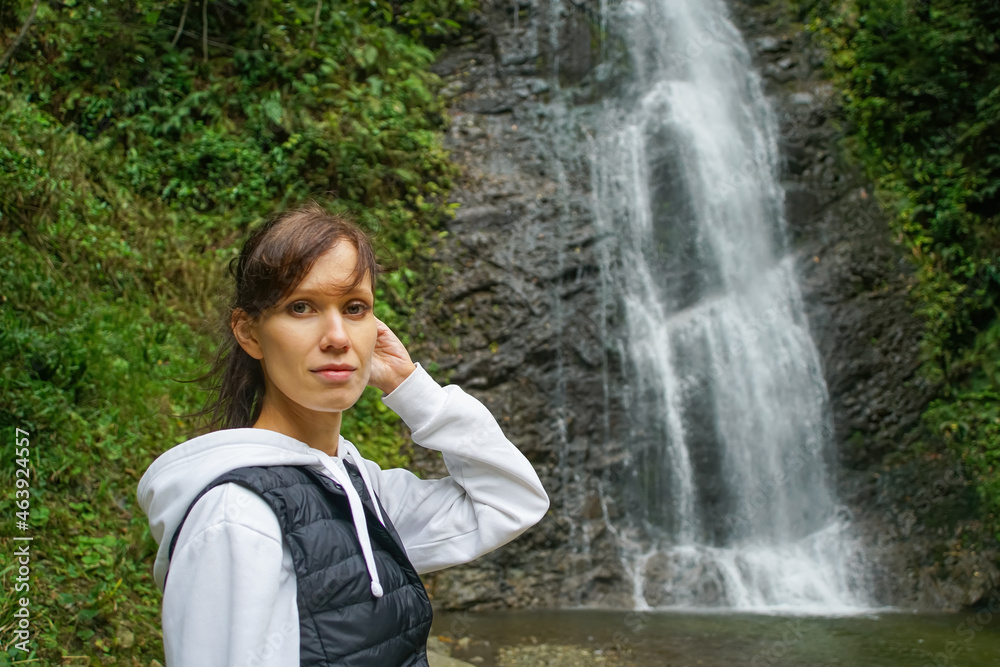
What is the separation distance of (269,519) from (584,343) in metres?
7.71

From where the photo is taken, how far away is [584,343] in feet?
29.1

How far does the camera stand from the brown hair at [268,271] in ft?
4.96

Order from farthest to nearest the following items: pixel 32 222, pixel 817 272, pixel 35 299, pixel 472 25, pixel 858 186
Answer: pixel 472 25
pixel 858 186
pixel 817 272
pixel 32 222
pixel 35 299

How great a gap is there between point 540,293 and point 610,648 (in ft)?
13.6

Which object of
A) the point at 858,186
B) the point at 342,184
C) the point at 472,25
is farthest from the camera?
the point at 472,25

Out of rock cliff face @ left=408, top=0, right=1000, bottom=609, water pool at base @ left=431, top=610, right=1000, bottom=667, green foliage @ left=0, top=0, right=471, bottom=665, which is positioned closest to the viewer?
green foliage @ left=0, top=0, right=471, bottom=665

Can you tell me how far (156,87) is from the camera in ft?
29.3

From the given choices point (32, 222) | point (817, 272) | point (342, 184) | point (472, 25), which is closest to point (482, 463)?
point (32, 222)

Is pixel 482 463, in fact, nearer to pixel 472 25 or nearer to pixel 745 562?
pixel 745 562

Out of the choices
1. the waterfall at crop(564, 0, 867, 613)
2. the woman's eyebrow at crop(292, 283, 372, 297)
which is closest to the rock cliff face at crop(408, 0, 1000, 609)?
the waterfall at crop(564, 0, 867, 613)

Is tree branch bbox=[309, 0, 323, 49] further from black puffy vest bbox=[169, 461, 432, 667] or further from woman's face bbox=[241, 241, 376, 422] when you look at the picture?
black puffy vest bbox=[169, 461, 432, 667]

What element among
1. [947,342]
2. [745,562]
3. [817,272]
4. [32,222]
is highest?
[32,222]

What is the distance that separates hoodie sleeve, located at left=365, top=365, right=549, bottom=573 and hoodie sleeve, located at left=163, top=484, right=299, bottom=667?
1.70 feet

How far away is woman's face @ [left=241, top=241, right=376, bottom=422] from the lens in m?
1.50
